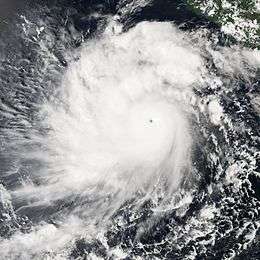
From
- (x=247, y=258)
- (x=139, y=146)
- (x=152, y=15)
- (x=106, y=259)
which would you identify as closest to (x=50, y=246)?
(x=106, y=259)

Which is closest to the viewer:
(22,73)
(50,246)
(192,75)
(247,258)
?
(247,258)

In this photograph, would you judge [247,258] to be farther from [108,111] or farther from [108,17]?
[108,17]

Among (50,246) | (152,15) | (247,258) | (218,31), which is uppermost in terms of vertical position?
(152,15)

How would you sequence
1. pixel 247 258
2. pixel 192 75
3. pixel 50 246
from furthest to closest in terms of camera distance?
1. pixel 192 75
2. pixel 50 246
3. pixel 247 258

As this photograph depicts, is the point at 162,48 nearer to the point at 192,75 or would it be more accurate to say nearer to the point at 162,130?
the point at 192,75

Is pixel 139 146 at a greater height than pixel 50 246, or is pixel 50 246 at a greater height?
pixel 139 146

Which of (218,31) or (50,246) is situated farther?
(218,31)

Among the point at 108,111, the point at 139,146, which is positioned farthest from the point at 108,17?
the point at 139,146
